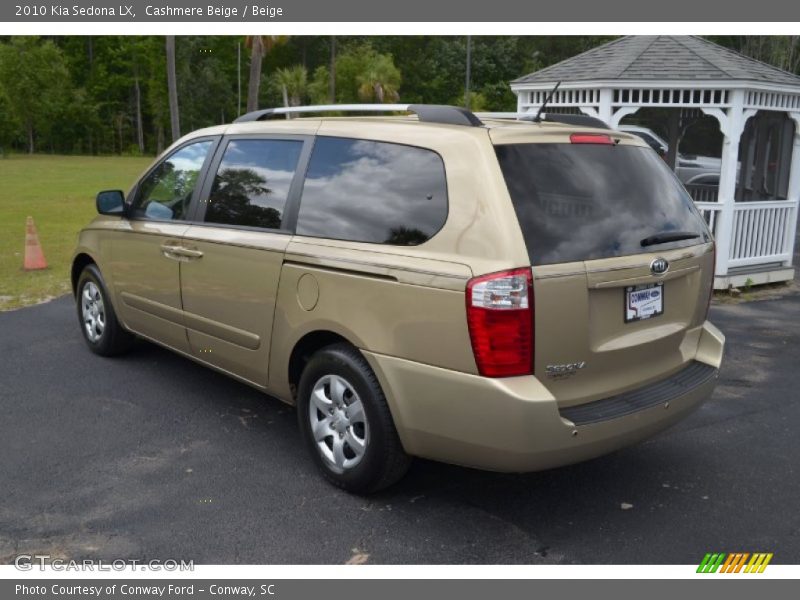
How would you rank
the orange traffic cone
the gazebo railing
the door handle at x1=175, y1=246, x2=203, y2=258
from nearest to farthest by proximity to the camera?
the door handle at x1=175, y1=246, x2=203, y2=258 < the gazebo railing < the orange traffic cone

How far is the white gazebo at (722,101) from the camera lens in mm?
9922

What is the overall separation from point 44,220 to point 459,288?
15907mm

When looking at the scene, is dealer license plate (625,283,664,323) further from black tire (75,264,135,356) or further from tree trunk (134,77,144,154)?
tree trunk (134,77,144,154)

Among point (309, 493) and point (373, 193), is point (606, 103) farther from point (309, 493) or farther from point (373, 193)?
point (309, 493)

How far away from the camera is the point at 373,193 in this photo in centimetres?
393

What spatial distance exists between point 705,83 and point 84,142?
2753 inches

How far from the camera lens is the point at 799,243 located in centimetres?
1639

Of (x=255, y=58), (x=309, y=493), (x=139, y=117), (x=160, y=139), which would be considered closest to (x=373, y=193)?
(x=309, y=493)

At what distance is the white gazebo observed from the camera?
9.92 metres

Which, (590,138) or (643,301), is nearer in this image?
(643,301)

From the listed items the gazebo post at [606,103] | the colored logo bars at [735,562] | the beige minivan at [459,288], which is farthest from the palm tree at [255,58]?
the colored logo bars at [735,562]

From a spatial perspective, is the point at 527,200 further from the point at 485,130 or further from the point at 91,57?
the point at 91,57

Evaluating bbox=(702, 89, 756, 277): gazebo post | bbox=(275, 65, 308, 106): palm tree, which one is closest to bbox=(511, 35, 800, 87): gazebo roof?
bbox=(702, 89, 756, 277): gazebo post

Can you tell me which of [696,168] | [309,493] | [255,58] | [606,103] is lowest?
[309,493]
